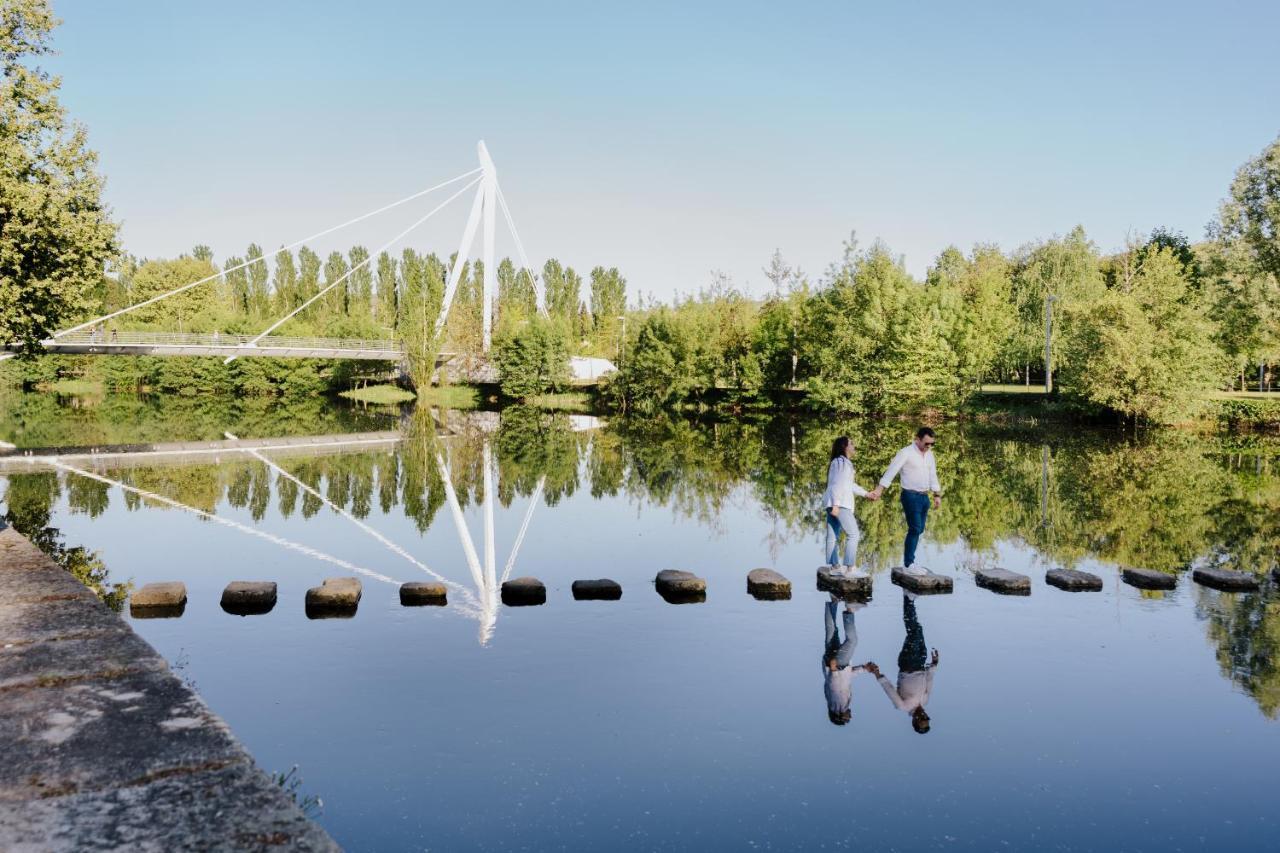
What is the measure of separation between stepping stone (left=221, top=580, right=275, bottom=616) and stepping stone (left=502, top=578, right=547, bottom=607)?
259 cm

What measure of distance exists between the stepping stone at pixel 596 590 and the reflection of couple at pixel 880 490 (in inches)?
105

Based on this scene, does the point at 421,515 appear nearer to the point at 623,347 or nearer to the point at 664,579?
the point at 664,579

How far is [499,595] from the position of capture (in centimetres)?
1076

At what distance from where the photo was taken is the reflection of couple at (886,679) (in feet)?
23.0

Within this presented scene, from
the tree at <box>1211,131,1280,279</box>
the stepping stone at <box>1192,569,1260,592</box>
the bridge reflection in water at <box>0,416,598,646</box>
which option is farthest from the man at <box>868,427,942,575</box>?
the tree at <box>1211,131,1280,279</box>

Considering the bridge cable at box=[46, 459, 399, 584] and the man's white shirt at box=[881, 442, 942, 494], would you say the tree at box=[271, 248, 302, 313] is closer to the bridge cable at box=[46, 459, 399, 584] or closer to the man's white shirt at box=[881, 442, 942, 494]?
the bridge cable at box=[46, 459, 399, 584]

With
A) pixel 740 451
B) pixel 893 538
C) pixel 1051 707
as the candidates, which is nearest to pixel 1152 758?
pixel 1051 707

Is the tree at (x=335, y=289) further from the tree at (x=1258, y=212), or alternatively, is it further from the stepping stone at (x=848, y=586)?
the stepping stone at (x=848, y=586)

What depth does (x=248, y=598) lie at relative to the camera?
10188mm

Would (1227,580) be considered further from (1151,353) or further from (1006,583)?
(1151,353)

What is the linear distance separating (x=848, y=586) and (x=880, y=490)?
119cm

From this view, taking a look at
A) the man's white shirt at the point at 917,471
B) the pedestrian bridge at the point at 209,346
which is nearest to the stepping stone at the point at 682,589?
the man's white shirt at the point at 917,471

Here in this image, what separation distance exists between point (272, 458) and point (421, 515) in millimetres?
12613

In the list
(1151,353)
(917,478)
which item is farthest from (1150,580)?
(1151,353)
